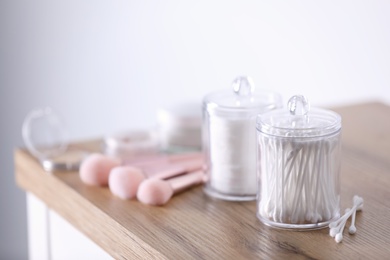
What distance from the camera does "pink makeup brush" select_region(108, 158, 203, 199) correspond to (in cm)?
92

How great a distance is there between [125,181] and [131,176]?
1 cm

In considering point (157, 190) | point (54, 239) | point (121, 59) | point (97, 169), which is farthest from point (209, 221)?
point (121, 59)

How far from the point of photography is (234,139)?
0.89 meters

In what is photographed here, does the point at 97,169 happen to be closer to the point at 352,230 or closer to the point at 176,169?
the point at 176,169

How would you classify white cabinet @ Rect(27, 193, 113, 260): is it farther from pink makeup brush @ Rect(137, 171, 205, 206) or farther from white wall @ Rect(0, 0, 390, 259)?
white wall @ Rect(0, 0, 390, 259)

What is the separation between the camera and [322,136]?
0.79 metres

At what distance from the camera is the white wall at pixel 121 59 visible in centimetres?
185

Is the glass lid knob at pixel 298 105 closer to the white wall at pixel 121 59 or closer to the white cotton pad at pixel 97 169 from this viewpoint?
the white cotton pad at pixel 97 169

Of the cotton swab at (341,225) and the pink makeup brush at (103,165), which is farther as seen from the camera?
the pink makeup brush at (103,165)

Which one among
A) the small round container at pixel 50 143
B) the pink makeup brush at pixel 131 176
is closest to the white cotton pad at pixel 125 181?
the pink makeup brush at pixel 131 176

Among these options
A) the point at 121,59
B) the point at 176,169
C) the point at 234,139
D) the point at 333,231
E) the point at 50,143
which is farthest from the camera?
the point at 121,59

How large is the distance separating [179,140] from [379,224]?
36 cm

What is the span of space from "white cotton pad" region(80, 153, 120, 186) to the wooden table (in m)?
0.01

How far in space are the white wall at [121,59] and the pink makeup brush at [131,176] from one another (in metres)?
0.81
